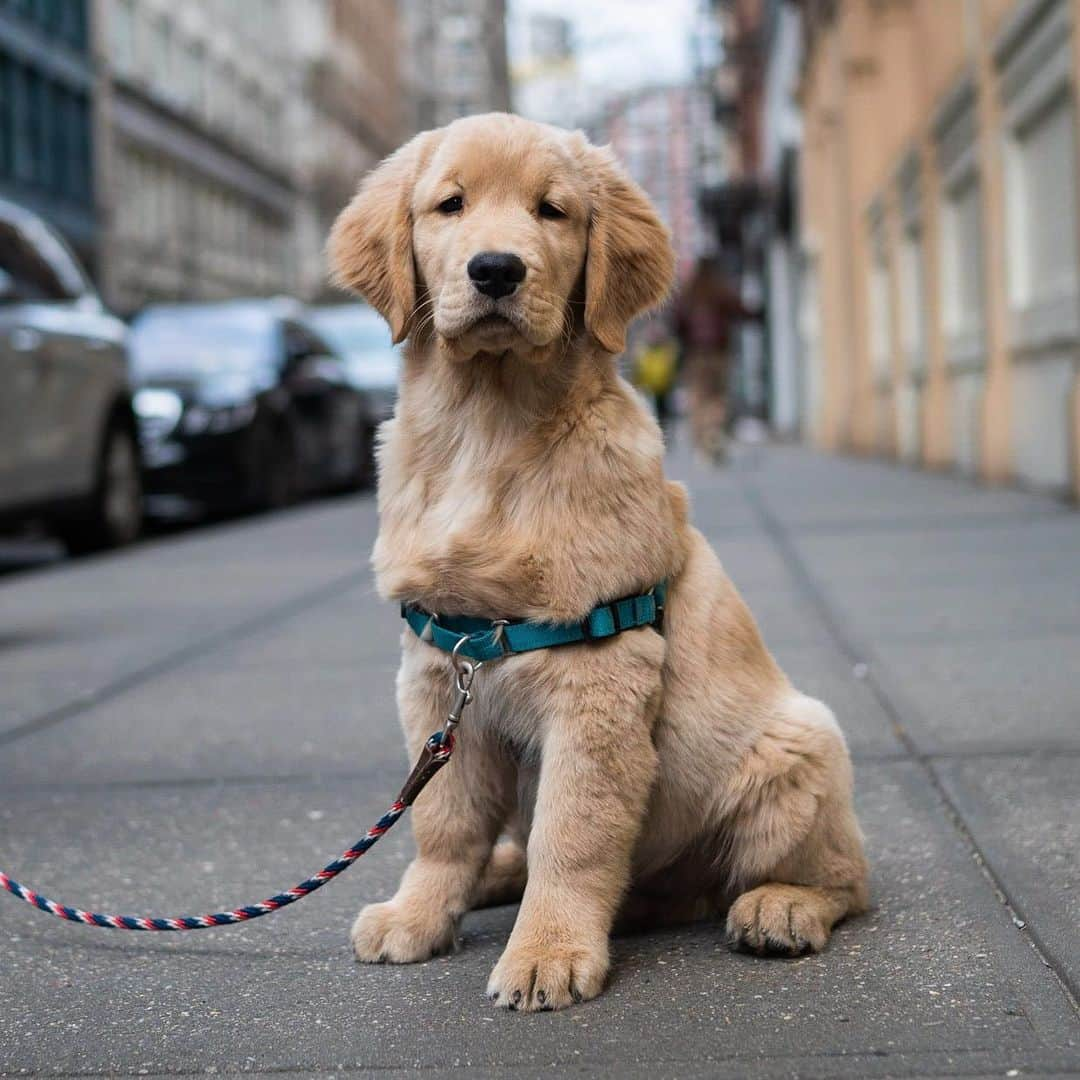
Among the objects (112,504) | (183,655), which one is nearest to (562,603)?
(183,655)

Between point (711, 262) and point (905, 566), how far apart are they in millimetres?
13035

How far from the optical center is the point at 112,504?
11602 millimetres

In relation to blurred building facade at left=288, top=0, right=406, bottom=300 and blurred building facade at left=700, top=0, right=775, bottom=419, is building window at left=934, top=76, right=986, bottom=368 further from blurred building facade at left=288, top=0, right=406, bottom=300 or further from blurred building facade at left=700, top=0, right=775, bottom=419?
blurred building facade at left=288, top=0, right=406, bottom=300

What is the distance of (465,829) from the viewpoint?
3.09 metres

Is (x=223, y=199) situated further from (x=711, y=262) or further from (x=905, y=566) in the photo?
(x=905, y=566)

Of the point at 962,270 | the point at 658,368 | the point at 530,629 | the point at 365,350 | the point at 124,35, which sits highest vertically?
the point at 124,35

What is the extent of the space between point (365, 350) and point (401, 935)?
18.0 m

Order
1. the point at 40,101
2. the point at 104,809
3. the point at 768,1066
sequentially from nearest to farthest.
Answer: the point at 768,1066, the point at 104,809, the point at 40,101

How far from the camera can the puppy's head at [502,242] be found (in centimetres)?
298

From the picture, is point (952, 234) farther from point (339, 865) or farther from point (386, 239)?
point (339, 865)

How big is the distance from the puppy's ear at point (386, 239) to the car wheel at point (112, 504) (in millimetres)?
8189

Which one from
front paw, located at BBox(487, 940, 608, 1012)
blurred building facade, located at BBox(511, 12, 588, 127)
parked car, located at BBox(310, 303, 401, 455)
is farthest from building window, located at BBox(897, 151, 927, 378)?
blurred building facade, located at BBox(511, 12, 588, 127)

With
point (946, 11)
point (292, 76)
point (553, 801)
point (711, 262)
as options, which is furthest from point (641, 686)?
point (292, 76)

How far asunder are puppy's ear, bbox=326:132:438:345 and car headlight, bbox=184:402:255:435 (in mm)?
10428
